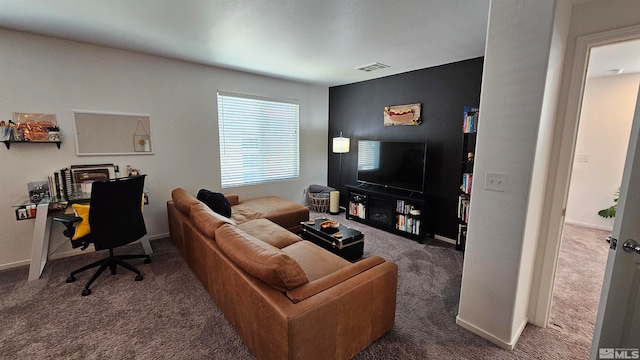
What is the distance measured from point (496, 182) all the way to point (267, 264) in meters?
1.57

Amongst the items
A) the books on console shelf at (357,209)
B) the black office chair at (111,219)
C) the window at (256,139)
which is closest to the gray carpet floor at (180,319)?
the black office chair at (111,219)

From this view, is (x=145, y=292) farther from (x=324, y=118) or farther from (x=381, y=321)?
(x=324, y=118)

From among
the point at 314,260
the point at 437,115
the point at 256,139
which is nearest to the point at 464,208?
the point at 437,115

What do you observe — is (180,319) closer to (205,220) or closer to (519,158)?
(205,220)

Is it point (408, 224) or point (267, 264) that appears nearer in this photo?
point (267, 264)

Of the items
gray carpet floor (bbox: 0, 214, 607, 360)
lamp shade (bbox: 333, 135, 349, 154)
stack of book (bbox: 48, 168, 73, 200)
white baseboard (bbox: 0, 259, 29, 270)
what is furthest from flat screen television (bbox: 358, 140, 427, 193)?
white baseboard (bbox: 0, 259, 29, 270)

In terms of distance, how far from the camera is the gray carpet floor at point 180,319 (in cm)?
177

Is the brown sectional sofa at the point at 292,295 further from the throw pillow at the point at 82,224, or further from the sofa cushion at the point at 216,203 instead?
the throw pillow at the point at 82,224

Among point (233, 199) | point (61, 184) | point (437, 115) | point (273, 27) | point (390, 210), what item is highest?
point (273, 27)

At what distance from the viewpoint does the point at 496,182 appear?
175 centimetres

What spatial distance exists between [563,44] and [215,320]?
3.22 m

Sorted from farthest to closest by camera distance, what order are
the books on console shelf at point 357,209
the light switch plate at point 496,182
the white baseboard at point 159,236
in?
the books on console shelf at point 357,209
the white baseboard at point 159,236
the light switch plate at point 496,182

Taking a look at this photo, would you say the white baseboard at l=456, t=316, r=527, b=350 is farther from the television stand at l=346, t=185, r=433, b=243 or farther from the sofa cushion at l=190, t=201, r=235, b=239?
the sofa cushion at l=190, t=201, r=235, b=239

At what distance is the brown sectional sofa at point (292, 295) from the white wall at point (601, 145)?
4313mm
